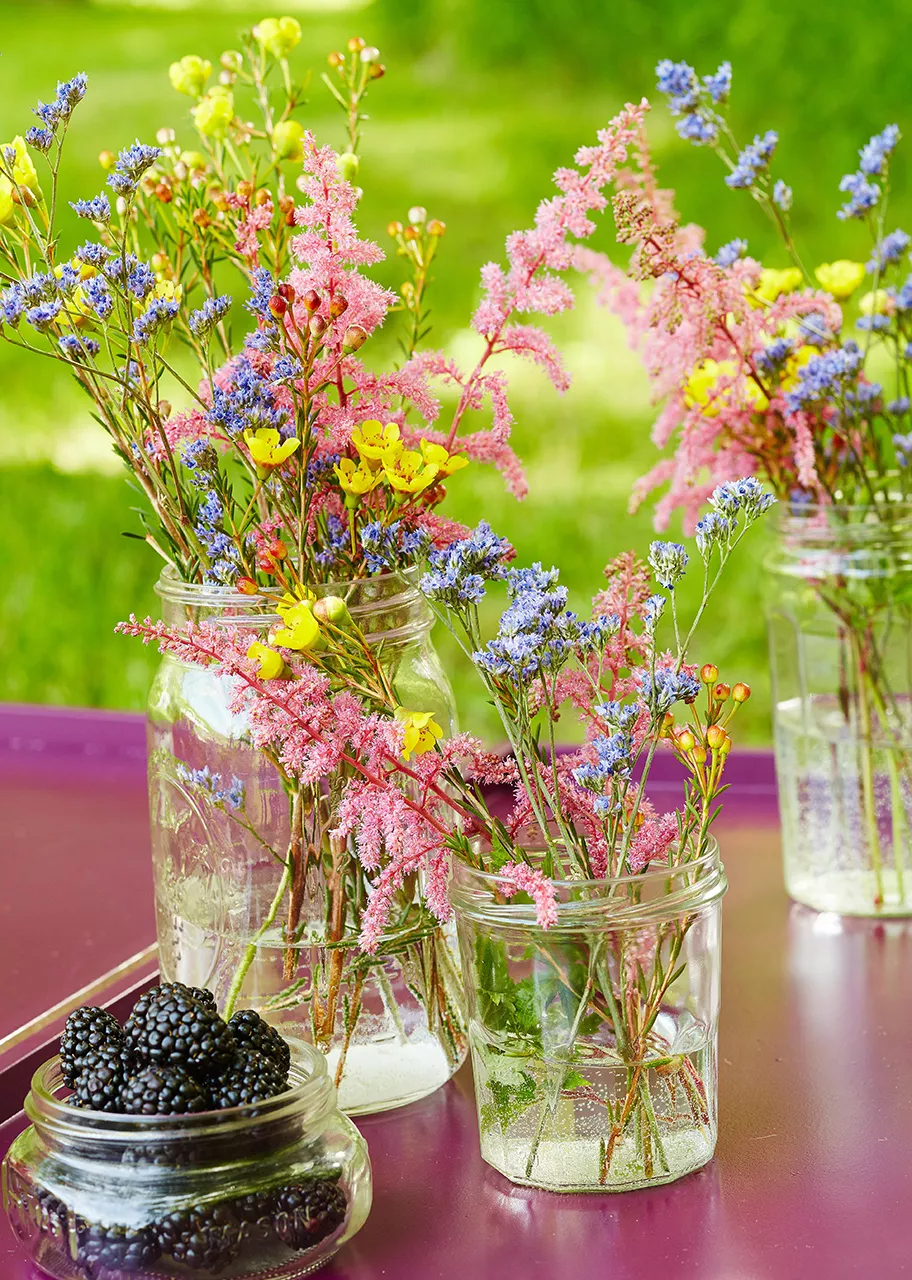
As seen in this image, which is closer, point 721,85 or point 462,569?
point 462,569

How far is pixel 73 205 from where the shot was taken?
72 cm

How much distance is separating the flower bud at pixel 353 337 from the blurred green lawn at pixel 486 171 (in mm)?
1951

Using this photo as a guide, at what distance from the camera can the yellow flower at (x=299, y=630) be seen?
0.68 m

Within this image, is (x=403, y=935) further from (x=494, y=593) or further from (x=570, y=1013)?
(x=494, y=593)

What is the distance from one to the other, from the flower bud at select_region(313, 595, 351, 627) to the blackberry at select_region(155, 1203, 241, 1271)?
9.8 inches

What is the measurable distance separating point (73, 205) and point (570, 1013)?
43 centimetres

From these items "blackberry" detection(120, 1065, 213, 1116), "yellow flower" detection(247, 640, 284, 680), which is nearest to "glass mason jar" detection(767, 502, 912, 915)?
"yellow flower" detection(247, 640, 284, 680)

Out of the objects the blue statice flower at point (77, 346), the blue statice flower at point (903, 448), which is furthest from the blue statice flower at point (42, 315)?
the blue statice flower at point (903, 448)

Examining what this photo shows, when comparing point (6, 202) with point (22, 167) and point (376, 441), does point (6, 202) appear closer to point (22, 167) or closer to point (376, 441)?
point (22, 167)

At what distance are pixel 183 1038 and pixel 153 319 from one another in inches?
12.5

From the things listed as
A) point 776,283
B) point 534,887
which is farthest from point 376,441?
point 776,283

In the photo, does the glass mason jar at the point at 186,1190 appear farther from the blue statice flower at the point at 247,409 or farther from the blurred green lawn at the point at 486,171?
the blurred green lawn at the point at 486,171

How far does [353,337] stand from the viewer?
29.2 inches

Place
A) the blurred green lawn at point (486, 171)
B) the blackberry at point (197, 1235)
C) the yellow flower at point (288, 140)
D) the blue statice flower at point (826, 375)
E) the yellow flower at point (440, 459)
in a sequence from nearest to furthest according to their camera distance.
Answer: the blackberry at point (197, 1235)
the yellow flower at point (440, 459)
the yellow flower at point (288, 140)
the blue statice flower at point (826, 375)
the blurred green lawn at point (486, 171)
